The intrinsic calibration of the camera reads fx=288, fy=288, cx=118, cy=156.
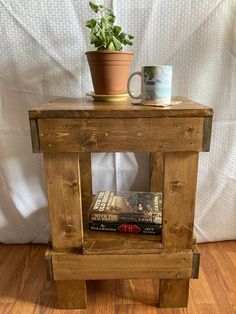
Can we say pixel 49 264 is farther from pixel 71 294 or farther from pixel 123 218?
pixel 123 218

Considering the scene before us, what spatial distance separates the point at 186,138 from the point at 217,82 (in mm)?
443

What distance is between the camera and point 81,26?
3.17 feet


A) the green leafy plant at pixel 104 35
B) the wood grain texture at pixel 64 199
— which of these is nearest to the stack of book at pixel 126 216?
the wood grain texture at pixel 64 199

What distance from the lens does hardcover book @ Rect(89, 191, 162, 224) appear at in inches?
34.7

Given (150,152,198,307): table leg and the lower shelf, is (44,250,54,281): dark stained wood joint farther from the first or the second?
(150,152,198,307): table leg

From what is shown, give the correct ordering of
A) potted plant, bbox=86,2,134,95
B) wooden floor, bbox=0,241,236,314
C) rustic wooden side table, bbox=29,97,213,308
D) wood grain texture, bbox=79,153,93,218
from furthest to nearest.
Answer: wood grain texture, bbox=79,153,93,218
wooden floor, bbox=0,241,236,314
potted plant, bbox=86,2,134,95
rustic wooden side table, bbox=29,97,213,308

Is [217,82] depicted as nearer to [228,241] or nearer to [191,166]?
[191,166]

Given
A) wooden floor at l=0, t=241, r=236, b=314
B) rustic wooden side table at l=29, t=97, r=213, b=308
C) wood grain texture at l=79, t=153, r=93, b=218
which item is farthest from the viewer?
wood grain texture at l=79, t=153, r=93, b=218

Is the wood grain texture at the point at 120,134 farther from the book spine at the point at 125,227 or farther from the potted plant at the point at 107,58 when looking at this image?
the book spine at the point at 125,227

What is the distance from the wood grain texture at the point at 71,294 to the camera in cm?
84

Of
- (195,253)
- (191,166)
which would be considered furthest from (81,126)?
(195,253)

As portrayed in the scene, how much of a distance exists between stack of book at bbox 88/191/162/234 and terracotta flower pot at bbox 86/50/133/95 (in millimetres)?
362

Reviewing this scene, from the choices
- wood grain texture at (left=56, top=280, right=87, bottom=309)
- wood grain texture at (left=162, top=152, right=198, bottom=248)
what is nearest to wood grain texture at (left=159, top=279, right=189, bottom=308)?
wood grain texture at (left=162, top=152, right=198, bottom=248)

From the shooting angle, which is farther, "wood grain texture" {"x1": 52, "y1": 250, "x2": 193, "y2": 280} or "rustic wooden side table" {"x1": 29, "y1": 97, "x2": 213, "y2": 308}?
"wood grain texture" {"x1": 52, "y1": 250, "x2": 193, "y2": 280}
